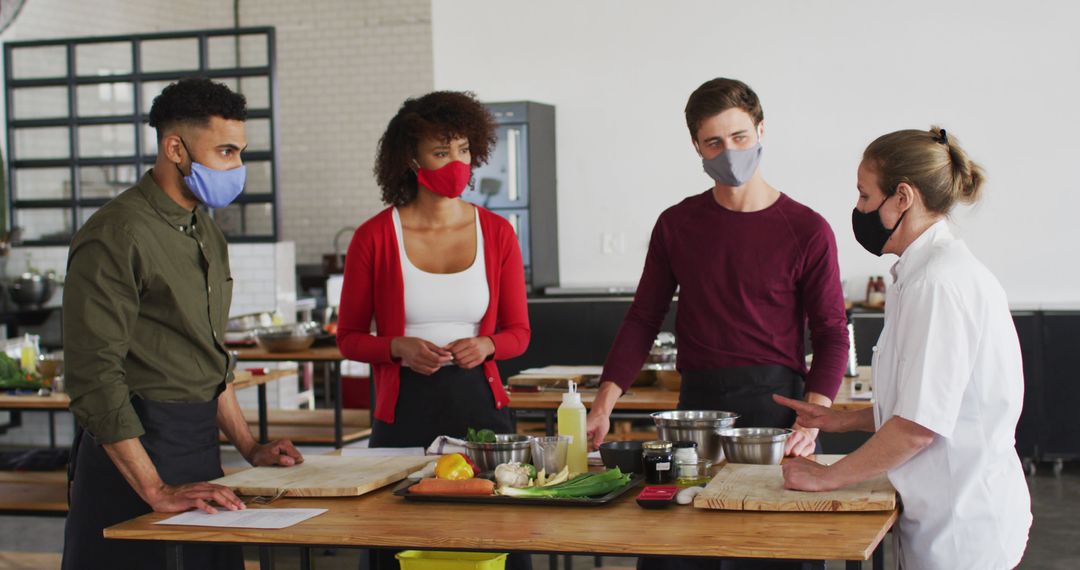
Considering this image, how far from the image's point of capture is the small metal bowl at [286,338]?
6.35 m

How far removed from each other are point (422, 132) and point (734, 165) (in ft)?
2.93

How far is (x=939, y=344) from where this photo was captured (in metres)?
2.19

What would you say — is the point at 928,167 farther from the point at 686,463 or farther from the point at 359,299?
the point at 359,299

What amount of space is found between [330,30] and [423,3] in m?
1.08

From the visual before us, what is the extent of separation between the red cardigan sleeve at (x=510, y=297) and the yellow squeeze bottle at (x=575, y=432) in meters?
0.61

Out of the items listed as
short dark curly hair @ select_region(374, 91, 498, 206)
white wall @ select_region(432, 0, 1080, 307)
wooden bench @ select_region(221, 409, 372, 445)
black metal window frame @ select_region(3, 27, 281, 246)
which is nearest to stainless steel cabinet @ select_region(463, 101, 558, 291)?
white wall @ select_region(432, 0, 1080, 307)

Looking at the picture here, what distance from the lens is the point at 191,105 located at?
2.63m

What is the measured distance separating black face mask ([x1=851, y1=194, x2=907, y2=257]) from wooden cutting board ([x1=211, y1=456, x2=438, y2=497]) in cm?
113

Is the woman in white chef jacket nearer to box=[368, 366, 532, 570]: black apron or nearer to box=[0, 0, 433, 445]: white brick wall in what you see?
box=[368, 366, 532, 570]: black apron

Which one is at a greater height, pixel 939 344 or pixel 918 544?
pixel 939 344

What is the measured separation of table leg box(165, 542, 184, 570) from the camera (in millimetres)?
2322

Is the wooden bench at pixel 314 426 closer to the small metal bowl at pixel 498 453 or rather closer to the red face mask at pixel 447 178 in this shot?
the red face mask at pixel 447 178

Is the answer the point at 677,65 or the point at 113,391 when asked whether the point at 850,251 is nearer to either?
the point at 677,65

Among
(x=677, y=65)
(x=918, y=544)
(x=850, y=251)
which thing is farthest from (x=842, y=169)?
(x=918, y=544)
